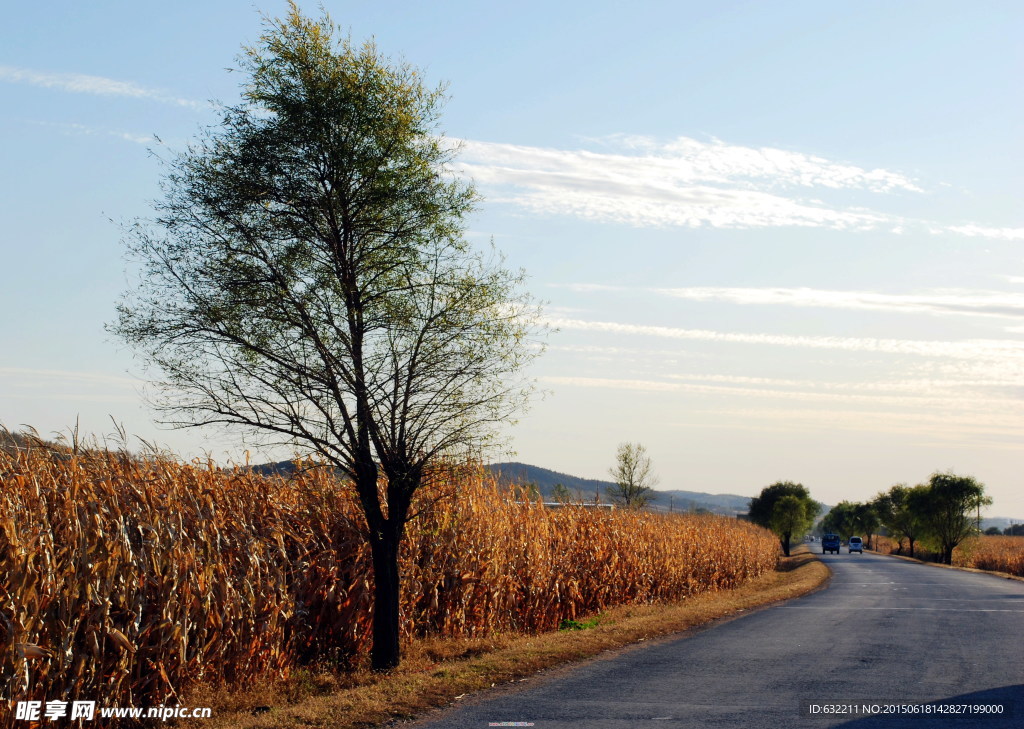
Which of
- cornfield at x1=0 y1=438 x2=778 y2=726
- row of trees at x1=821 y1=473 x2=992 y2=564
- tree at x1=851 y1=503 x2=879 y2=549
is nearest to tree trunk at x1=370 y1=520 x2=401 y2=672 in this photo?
cornfield at x1=0 y1=438 x2=778 y2=726

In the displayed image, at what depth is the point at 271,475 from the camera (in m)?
13.6

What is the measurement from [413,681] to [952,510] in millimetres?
62798

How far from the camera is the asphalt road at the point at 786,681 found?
9852 mm

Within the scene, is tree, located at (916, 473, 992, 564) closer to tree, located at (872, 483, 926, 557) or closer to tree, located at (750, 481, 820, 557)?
tree, located at (872, 483, 926, 557)

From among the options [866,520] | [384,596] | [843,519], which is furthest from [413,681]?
[843,519]

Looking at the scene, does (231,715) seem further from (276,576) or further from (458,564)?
(458,564)

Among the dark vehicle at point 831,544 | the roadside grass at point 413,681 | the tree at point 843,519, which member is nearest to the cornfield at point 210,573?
the roadside grass at point 413,681

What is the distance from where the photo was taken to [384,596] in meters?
12.7

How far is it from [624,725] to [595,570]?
1250 cm

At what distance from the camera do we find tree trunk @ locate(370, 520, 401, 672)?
12.6m

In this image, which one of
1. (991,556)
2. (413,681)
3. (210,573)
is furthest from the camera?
(991,556)

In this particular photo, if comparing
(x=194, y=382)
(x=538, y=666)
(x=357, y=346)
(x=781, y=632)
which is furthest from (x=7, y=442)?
(x=781, y=632)

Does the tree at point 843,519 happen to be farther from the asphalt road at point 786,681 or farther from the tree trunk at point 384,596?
the tree trunk at point 384,596

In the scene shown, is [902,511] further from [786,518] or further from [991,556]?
[991,556]
